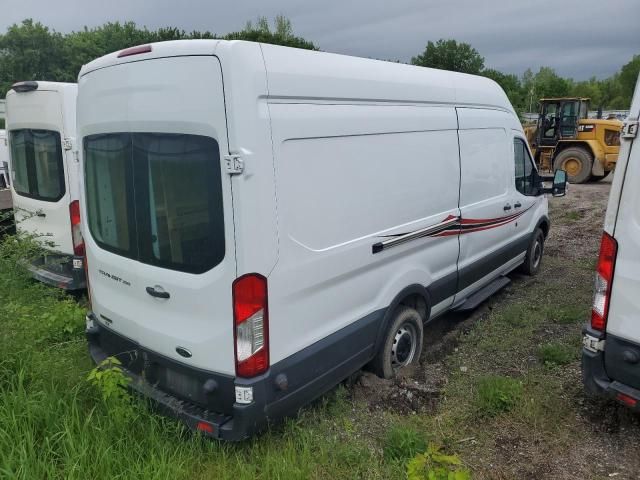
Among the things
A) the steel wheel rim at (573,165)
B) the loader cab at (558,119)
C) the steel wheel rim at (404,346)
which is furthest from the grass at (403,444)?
the loader cab at (558,119)

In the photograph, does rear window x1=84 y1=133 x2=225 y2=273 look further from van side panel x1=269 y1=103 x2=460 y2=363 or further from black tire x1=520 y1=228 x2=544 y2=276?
black tire x1=520 y1=228 x2=544 y2=276

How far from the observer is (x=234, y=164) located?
2584 mm

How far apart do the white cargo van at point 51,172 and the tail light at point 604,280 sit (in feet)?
16.0

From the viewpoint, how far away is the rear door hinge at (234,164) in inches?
102

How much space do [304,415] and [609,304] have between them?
6.77 ft

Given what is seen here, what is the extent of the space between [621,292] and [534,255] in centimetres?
409

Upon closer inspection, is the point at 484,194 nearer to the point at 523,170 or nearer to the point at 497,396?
the point at 523,170

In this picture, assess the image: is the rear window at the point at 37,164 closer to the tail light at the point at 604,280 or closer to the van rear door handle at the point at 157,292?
the van rear door handle at the point at 157,292

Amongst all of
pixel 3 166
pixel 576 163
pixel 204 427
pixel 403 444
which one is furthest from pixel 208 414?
pixel 576 163

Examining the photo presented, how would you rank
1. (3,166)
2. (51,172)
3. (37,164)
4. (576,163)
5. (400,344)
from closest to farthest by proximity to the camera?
1. (400,344)
2. (51,172)
3. (37,164)
4. (3,166)
5. (576,163)

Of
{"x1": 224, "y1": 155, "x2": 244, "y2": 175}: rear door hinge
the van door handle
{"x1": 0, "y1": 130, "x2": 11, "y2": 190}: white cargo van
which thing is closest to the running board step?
the van door handle

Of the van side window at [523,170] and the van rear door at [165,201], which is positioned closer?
the van rear door at [165,201]

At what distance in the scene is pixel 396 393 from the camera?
3834mm

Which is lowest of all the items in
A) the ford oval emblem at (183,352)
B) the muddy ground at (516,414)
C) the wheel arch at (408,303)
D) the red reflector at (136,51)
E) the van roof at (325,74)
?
the muddy ground at (516,414)
